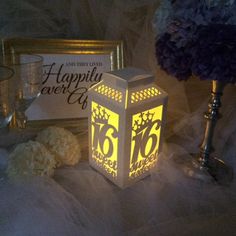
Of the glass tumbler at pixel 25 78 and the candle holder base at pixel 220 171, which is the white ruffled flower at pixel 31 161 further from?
the candle holder base at pixel 220 171

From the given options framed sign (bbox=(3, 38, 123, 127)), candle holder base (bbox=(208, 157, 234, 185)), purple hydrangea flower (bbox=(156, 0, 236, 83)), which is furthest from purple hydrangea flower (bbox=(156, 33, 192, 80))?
candle holder base (bbox=(208, 157, 234, 185))

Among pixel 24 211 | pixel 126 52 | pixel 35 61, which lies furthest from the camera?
pixel 126 52

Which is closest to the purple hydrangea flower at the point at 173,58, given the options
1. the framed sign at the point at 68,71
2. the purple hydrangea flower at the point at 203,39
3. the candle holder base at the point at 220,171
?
the purple hydrangea flower at the point at 203,39

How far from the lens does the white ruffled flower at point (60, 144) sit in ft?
2.37

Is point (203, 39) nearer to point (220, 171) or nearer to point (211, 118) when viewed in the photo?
point (211, 118)

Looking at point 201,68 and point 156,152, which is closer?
point 201,68

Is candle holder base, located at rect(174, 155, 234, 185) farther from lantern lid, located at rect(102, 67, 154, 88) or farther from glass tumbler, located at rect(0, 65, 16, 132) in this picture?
glass tumbler, located at rect(0, 65, 16, 132)

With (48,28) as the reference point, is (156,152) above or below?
below

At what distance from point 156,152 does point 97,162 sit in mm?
144

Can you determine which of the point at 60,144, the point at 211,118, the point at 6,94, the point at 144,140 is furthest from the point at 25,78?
the point at 211,118

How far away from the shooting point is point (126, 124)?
2.02ft

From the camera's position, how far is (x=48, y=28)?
769mm

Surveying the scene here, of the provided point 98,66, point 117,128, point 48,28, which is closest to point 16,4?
point 48,28

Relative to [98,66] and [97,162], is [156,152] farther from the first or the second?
[98,66]
